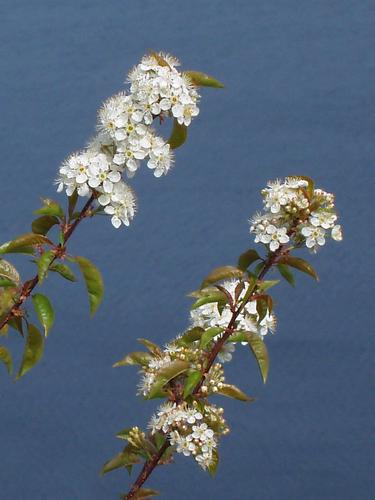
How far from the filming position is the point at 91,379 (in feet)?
11.4

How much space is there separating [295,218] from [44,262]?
300 mm

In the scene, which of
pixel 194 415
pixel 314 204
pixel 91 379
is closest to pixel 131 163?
pixel 314 204

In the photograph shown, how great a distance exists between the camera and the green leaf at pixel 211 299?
1613 millimetres

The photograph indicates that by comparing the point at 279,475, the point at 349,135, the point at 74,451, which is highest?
the point at 349,135

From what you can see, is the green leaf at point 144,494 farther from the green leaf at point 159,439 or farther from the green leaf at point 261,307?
the green leaf at point 261,307

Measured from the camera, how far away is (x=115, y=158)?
4.86ft

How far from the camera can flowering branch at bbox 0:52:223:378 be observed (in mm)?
1486

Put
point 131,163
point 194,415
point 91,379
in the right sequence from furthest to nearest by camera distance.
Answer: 1. point 91,379
2. point 194,415
3. point 131,163

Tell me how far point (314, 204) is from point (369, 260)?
1965mm

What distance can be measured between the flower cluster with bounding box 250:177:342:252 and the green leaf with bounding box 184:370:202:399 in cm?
18

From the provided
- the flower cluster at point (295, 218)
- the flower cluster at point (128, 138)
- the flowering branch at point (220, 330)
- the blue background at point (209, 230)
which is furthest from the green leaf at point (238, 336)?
the blue background at point (209, 230)

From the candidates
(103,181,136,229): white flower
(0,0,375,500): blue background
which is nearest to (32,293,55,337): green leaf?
(103,181,136,229): white flower

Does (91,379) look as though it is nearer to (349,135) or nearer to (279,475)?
(279,475)

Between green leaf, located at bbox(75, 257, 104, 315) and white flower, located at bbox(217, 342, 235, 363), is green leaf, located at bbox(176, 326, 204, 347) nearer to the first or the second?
white flower, located at bbox(217, 342, 235, 363)
